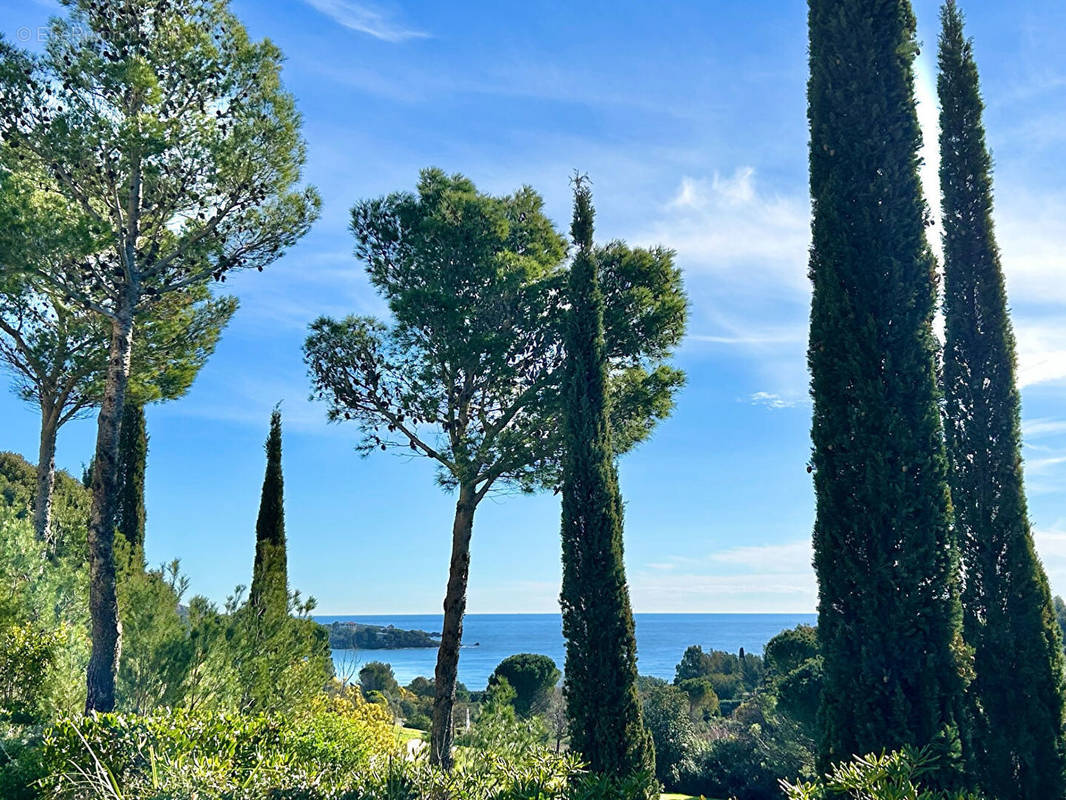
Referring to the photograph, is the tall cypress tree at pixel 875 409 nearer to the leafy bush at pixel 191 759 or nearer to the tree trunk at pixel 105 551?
the leafy bush at pixel 191 759

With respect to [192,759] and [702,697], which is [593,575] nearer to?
[192,759]

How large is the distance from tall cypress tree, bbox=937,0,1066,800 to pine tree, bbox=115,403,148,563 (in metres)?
13.4

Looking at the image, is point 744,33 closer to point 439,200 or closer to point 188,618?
point 439,200

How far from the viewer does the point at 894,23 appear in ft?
23.9

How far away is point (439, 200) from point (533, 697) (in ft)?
54.4


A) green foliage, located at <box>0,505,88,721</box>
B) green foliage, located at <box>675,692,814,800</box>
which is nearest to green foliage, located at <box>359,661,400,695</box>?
green foliage, located at <box>675,692,814,800</box>

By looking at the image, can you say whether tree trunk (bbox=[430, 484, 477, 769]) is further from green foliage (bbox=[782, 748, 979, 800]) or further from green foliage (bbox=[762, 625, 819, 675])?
green foliage (bbox=[762, 625, 819, 675])

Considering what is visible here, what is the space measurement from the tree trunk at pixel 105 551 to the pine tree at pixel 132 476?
5.84 metres

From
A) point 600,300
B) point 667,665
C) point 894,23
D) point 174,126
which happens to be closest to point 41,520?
point 174,126

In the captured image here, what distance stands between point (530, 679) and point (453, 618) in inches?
512

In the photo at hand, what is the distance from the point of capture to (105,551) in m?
8.28

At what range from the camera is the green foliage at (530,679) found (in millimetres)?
23125

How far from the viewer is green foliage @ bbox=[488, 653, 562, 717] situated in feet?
75.9

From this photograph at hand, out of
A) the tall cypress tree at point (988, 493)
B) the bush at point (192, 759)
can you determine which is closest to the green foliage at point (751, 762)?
the tall cypress tree at point (988, 493)
